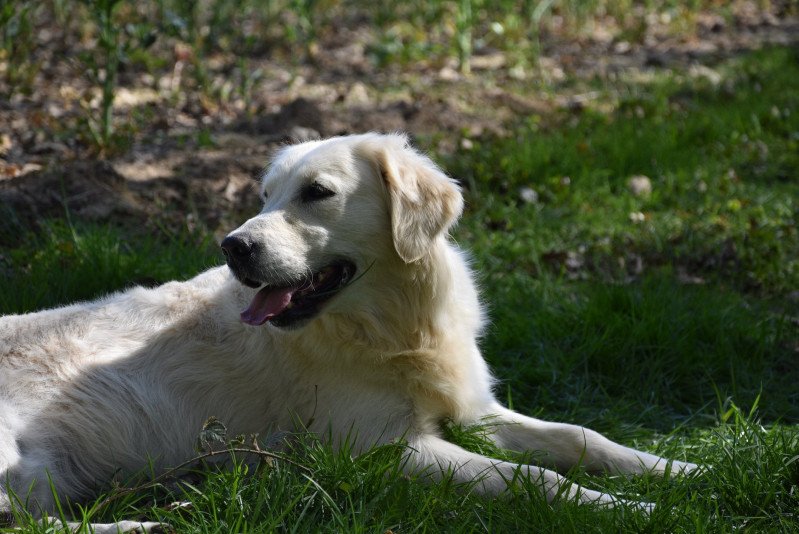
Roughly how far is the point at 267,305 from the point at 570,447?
1.31 m

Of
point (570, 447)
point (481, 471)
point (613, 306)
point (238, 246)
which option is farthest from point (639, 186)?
point (238, 246)

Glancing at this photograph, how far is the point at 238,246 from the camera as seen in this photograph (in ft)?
10.4

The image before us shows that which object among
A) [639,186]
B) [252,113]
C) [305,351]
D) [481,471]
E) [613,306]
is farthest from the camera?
[252,113]

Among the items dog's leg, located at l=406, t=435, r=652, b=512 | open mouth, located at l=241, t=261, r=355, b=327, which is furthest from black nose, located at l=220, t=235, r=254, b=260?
dog's leg, located at l=406, t=435, r=652, b=512

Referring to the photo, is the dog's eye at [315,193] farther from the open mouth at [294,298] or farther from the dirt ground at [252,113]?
the dirt ground at [252,113]

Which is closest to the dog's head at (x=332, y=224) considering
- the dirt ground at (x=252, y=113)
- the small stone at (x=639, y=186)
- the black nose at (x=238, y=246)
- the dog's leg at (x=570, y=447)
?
the black nose at (x=238, y=246)

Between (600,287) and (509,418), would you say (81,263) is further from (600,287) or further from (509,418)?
(600,287)

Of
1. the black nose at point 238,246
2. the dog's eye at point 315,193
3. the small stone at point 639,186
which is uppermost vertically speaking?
the dog's eye at point 315,193

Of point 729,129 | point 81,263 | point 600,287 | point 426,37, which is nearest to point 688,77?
point 729,129

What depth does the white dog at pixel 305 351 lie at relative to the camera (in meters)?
3.28

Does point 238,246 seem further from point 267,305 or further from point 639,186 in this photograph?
point 639,186

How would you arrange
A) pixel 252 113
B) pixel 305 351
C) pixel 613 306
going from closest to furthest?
pixel 305 351 < pixel 613 306 < pixel 252 113

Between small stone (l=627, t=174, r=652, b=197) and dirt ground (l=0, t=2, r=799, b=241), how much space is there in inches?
47.5

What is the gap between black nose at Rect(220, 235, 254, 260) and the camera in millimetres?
3158
